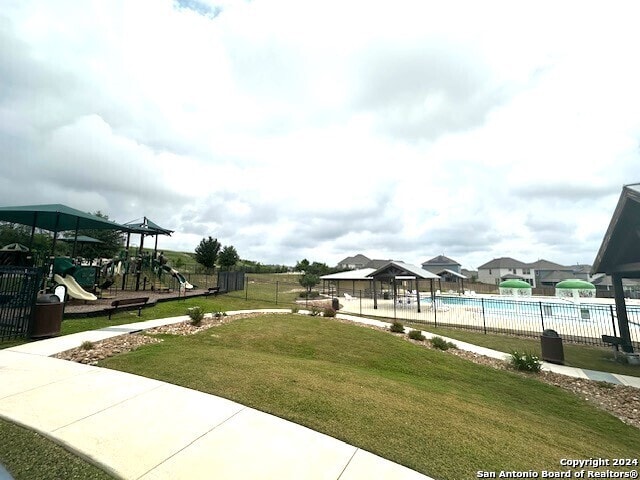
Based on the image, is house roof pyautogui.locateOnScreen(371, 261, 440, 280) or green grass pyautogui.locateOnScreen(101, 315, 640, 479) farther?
house roof pyautogui.locateOnScreen(371, 261, 440, 280)

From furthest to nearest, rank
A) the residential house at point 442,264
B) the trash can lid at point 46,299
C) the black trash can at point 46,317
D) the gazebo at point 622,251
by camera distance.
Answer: the residential house at point 442,264
the gazebo at point 622,251
the trash can lid at point 46,299
the black trash can at point 46,317

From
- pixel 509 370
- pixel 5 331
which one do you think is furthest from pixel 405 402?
pixel 5 331

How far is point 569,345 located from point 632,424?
905cm

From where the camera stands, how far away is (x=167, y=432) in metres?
3.90

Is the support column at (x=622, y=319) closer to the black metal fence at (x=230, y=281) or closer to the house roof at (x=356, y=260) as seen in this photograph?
the black metal fence at (x=230, y=281)

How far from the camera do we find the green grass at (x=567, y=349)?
10.3 meters

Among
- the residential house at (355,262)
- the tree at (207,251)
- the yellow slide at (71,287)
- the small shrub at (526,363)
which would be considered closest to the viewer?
the small shrub at (526,363)

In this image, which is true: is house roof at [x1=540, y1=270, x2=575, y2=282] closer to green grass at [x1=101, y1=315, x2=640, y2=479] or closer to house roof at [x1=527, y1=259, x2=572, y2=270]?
house roof at [x1=527, y1=259, x2=572, y2=270]

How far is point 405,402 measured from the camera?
5363mm

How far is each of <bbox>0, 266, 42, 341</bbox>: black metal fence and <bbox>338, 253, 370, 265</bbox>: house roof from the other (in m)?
93.0

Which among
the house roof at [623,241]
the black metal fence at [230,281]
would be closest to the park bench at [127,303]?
the black metal fence at [230,281]

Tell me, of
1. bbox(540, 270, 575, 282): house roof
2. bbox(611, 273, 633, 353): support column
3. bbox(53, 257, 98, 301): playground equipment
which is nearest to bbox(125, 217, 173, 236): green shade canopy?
bbox(53, 257, 98, 301): playground equipment

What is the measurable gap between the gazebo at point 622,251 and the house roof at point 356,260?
3421 inches

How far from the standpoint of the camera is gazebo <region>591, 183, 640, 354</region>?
9484 millimetres
